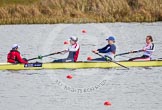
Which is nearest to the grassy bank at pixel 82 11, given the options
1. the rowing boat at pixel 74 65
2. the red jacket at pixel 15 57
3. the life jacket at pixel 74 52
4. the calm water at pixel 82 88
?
the calm water at pixel 82 88

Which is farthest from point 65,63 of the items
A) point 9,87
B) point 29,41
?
point 29,41

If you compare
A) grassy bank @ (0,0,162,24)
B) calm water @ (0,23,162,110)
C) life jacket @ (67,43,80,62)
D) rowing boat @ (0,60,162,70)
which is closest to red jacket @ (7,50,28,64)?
rowing boat @ (0,60,162,70)

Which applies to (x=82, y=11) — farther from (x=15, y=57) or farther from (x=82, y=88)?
(x=82, y=88)

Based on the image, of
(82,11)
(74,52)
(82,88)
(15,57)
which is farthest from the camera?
(82,11)

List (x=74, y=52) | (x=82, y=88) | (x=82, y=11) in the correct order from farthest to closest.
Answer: (x=82, y=11) → (x=74, y=52) → (x=82, y=88)

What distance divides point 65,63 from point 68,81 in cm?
275

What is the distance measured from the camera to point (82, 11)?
215ft

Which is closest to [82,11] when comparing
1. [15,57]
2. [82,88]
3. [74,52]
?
[74,52]

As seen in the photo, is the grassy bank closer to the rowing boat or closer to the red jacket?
the rowing boat

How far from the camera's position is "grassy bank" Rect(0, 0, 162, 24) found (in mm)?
63281

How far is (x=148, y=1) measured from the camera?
65.7 meters

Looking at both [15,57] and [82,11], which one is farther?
[82,11]

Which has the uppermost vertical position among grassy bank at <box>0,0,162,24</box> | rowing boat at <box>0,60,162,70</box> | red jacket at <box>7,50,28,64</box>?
grassy bank at <box>0,0,162,24</box>

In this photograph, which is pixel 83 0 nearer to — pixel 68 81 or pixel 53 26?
pixel 53 26
